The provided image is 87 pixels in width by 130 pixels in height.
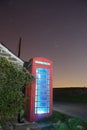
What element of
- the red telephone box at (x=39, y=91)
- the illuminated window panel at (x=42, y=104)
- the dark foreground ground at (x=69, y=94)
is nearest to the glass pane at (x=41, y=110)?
the red telephone box at (x=39, y=91)

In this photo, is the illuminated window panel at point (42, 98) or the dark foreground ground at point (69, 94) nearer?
the illuminated window panel at point (42, 98)

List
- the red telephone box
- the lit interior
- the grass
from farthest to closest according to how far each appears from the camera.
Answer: the lit interior, the red telephone box, the grass

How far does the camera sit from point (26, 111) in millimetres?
12031

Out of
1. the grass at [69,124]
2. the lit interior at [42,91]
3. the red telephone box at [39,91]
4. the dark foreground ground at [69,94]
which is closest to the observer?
the grass at [69,124]

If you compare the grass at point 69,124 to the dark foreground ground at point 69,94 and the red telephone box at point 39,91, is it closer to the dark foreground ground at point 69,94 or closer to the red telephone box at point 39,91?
the red telephone box at point 39,91

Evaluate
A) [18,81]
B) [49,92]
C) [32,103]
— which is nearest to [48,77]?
[49,92]

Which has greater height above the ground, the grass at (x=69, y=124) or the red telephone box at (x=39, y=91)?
the red telephone box at (x=39, y=91)

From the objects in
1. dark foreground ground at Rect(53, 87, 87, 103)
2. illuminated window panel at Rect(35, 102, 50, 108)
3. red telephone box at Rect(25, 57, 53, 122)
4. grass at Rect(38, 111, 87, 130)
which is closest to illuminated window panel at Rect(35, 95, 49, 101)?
red telephone box at Rect(25, 57, 53, 122)

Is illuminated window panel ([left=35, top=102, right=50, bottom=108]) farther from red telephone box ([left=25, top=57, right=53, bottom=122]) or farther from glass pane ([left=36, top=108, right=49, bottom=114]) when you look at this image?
glass pane ([left=36, top=108, right=49, bottom=114])

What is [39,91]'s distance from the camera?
37.0 ft

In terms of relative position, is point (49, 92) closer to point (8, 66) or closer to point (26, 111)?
point (26, 111)

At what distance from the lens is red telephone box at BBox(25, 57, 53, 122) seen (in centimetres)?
1108

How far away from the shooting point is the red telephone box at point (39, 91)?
11.1 meters

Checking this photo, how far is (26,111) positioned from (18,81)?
4337 mm
